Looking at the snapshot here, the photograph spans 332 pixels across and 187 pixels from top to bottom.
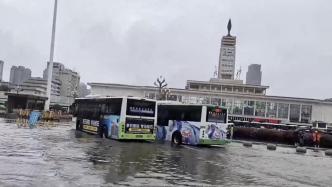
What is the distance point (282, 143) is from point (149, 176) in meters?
32.3

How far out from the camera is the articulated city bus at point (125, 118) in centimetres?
2889

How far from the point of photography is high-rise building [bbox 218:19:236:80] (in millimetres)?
170500

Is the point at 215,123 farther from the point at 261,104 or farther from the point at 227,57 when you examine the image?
the point at 227,57

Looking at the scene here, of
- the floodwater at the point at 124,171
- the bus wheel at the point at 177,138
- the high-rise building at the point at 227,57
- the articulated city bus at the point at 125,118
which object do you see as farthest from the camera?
the high-rise building at the point at 227,57

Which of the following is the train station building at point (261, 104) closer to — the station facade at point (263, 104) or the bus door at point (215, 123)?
the station facade at point (263, 104)

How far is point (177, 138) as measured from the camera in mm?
31188

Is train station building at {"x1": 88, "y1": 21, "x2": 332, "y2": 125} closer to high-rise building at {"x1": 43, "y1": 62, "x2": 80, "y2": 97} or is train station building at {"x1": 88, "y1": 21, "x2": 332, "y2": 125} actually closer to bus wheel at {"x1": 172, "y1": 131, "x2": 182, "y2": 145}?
high-rise building at {"x1": 43, "y1": 62, "x2": 80, "y2": 97}

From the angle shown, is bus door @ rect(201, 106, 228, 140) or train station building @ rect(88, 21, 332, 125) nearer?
bus door @ rect(201, 106, 228, 140)

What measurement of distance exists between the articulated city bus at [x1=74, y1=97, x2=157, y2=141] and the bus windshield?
336 cm

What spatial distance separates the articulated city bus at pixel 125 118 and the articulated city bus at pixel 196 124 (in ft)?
5.78

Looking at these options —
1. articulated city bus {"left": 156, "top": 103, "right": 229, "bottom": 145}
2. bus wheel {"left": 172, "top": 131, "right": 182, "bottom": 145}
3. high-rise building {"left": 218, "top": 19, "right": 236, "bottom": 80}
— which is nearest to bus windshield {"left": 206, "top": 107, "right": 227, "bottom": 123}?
articulated city bus {"left": 156, "top": 103, "right": 229, "bottom": 145}

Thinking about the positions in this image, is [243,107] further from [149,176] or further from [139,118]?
[149,176]

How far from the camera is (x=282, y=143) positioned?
145 ft

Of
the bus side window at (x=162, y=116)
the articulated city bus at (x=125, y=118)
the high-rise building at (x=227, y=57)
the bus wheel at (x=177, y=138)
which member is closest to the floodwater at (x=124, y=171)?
the articulated city bus at (x=125, y=118)
